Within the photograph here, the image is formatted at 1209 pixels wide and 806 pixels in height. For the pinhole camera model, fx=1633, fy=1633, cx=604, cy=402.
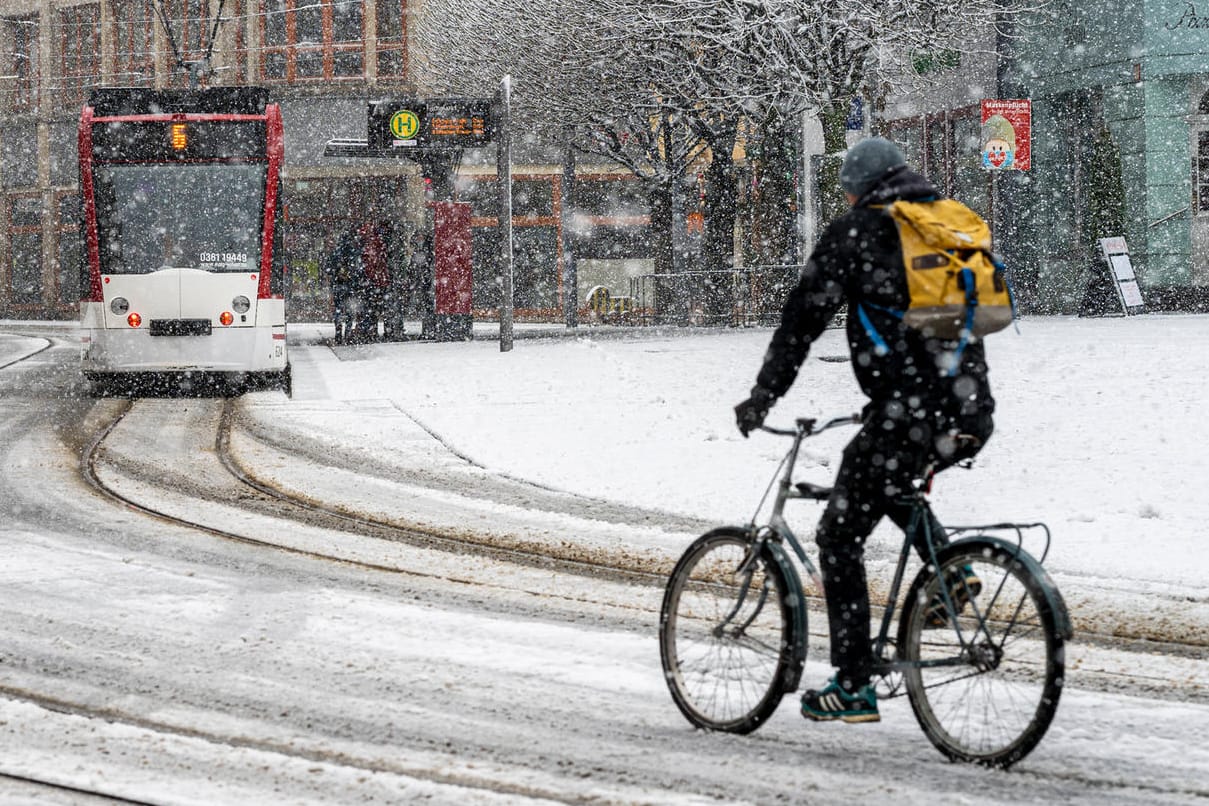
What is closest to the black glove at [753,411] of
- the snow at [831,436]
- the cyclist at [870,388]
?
the cyclist at [870,388]

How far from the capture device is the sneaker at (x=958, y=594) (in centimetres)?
441

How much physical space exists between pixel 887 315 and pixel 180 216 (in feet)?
46.2

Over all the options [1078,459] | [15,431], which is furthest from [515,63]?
[1078,459]

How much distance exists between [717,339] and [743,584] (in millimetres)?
21645

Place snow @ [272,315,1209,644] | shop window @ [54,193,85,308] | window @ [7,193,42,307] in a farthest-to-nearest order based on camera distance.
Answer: window @ [7,193,42,307], shop window @ [54,193,85,308], snow @ [272,315,1209,644]

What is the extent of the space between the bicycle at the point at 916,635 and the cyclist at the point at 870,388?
80 mm

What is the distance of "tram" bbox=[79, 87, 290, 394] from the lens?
17203 millimetres

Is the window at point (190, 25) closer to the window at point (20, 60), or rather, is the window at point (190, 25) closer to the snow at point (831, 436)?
the window at point (20, 60)

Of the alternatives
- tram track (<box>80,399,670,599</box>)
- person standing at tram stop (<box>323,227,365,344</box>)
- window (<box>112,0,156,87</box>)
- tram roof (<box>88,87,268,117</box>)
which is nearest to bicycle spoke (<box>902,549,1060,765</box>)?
tram track (<box>80,399,670,599</box>)

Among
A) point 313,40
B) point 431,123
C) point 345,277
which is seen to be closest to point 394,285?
point 345,277

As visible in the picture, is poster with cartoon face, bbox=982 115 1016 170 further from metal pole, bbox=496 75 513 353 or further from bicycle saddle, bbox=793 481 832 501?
bicycle saddle, bbox=793 481 832 501

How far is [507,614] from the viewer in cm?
659

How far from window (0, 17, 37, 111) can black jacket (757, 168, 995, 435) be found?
5073 cm

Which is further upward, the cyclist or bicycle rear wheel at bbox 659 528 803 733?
the cyclist
